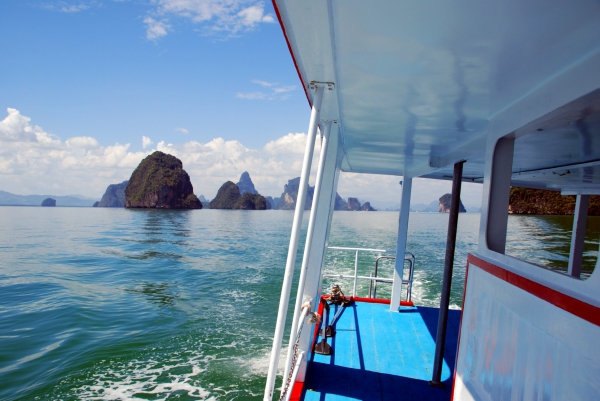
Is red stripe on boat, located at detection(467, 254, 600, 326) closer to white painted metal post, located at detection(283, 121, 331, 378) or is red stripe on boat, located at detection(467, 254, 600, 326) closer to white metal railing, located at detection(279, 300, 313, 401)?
white painted metal post, located at detection(283, 121, 331, 378)

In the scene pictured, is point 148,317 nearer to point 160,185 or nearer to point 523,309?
point 523,309

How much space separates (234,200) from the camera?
4114 inches

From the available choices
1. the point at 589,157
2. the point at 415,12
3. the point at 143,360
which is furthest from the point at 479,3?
the point at 143,360

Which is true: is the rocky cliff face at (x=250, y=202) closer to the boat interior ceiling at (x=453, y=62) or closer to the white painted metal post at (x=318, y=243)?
the white painted metal post at (x=318, y=243)

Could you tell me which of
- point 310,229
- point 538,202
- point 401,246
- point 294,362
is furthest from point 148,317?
point 538,202

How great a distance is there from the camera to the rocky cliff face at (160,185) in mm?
83750

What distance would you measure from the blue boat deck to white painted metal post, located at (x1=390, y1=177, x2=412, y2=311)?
8.8 inches

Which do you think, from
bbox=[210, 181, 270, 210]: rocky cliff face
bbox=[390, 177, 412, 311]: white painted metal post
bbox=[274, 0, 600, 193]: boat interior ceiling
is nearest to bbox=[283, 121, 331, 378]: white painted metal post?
bbox=[274, 0, 600, 193]: boat interior ceiling

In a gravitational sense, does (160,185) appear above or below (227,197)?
above

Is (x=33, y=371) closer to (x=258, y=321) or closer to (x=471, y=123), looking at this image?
(x=258, y=321)

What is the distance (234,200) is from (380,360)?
337 feet

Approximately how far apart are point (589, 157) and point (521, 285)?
2212mm

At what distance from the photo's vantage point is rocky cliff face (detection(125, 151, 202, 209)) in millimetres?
83750

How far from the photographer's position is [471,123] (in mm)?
2447
